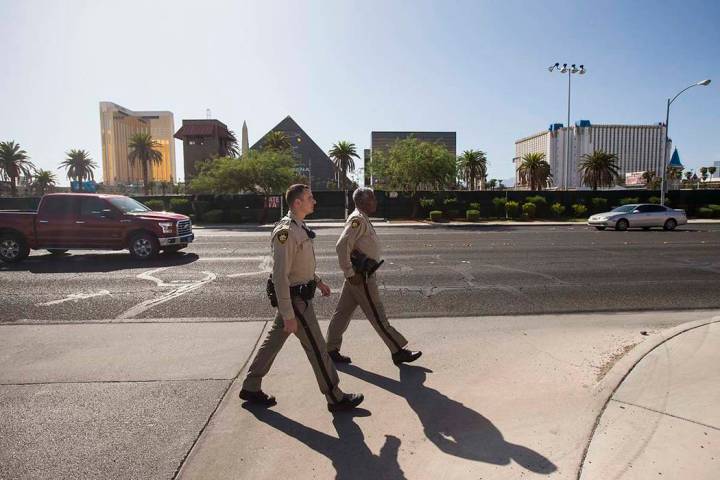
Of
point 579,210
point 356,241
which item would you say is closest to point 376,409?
point 356,241

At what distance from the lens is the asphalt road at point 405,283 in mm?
7211

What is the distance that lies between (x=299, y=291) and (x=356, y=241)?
3.48 feet

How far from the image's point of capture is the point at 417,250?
14797 mm

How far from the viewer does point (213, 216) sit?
32.0m

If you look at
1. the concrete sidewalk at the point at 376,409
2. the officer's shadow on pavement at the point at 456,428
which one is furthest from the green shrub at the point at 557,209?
the officer's shadow on pavement at the point at 456,428

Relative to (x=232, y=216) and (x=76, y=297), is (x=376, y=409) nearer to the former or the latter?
(x=76, y=297)

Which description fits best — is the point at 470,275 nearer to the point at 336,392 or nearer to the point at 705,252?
the point at 336,392

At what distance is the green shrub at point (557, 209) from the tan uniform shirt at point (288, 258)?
34089 millimetres

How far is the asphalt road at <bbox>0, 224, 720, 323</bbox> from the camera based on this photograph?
23.7ft

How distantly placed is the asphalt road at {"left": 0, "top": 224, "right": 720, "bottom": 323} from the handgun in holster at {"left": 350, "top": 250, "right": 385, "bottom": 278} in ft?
7.80

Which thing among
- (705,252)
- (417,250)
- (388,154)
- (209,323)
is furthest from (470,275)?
(388,154)

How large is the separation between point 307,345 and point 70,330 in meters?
4.03

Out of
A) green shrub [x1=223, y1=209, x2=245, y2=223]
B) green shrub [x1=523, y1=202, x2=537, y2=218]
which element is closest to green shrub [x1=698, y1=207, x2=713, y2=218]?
green shrub [x1=523, y1=202, x2=537, y2=218]

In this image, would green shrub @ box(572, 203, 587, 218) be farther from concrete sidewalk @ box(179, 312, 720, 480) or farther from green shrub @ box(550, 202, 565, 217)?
concrete sidewalk @ box(179, 312, 720, 480)
